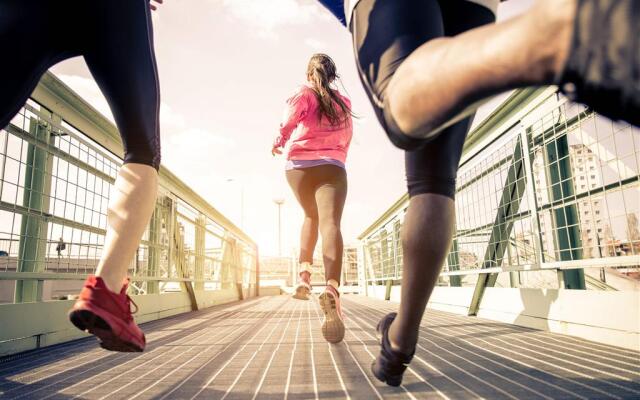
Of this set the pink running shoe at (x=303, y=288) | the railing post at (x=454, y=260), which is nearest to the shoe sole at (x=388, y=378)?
the pink running shoe at (x=303, y=288)

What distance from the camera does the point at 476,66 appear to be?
1.42ft

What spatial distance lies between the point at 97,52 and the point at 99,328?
0.65m

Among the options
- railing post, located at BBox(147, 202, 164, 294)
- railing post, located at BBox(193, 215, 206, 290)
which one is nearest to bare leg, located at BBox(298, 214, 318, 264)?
railing post, located at BBox(147, 202, 164, 294)

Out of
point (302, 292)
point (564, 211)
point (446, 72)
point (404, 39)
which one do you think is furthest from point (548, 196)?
point (446, 72)

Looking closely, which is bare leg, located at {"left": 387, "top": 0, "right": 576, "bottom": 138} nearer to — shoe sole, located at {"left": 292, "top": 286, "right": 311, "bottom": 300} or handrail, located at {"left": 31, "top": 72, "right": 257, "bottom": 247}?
shoe sole, located at {"left": 292, "top": 286, "right": 311, "bottom": 300}

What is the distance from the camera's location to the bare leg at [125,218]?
0.95 m

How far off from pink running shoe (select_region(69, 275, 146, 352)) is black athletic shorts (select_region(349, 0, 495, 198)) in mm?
705

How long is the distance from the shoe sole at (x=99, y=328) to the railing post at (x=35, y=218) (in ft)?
4.77

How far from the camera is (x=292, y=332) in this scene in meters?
2.31

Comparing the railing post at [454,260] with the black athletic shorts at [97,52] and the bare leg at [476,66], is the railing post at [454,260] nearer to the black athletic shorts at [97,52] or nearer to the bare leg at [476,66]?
the black athletic shorts at [97,52]

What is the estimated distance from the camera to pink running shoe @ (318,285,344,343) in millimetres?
1828

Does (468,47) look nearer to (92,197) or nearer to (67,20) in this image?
(67,20)

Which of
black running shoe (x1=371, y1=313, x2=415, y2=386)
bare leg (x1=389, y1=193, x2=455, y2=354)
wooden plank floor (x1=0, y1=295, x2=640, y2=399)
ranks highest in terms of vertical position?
bare leg (x1=389, y1=193, x2=455, y2=354)

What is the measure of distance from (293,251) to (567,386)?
46.6 feet
